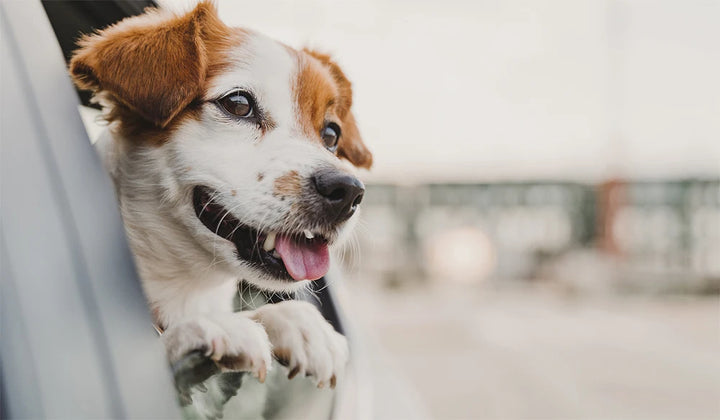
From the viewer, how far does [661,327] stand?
41.5ft

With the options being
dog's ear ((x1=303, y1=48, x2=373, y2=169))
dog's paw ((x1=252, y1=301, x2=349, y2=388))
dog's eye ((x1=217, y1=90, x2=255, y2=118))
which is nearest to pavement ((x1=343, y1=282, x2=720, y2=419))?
dog's ear ((x1=303, y1=48, x2=373, y2=169))

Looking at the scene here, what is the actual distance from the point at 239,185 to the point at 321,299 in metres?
0.42

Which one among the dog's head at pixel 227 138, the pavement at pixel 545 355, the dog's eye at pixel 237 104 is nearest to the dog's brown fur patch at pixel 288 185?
the dog's head at pixel 227 138

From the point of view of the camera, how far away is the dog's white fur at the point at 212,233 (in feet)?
3.24

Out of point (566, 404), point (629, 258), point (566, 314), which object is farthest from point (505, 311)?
point (566, 404)

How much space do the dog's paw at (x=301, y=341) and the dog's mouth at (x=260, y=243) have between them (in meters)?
0.08

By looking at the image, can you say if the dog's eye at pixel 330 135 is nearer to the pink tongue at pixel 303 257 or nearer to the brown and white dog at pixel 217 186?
the brown and white dog at pixel 217 186

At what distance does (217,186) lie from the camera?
1.05 m

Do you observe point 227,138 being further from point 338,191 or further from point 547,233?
point 547,233

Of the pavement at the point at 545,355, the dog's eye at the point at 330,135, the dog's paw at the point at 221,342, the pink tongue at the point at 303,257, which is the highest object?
the dog's eye at the point at 330,135

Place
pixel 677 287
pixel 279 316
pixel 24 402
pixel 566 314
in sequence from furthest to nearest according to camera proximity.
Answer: pixel 677 287 < pixel 566 314 < pixel 279 316 < pixel 24 402

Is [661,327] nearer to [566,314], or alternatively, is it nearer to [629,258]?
[566,314]

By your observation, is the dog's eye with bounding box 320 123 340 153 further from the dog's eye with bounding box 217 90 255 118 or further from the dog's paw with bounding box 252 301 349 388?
the dog's paw with bounding box 252 301 349 388

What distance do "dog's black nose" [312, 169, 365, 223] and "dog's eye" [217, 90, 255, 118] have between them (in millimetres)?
155
